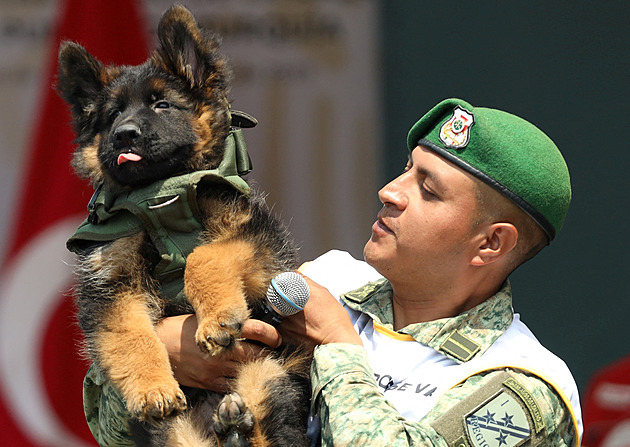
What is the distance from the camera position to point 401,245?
2.43 m

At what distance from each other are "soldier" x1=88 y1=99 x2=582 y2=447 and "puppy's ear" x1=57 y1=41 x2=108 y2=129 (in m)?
0.79

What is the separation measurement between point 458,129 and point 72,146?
132 inches

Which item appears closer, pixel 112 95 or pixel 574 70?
pixel 112 95

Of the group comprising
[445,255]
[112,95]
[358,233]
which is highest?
[112,95]

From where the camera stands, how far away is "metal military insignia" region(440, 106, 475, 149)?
2348mm

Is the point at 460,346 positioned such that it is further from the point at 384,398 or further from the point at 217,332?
the point at 217,332

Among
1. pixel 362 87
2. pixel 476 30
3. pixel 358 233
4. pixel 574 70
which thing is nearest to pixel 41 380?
pixel 358 233

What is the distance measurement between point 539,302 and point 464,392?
11.2ft

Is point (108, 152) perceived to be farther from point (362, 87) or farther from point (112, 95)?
point (362, 87)

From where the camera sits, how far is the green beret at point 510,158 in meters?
2.32

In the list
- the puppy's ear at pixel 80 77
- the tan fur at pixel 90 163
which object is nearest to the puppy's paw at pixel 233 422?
the tan fur at pixel 90 163

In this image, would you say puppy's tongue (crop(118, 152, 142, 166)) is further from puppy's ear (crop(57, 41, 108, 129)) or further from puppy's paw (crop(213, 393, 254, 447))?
puppy's paw (crop(213, 393, 254, 447))

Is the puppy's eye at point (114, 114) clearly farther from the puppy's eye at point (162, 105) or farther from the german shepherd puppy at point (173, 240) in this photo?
the puppy's eye at point (162, 105)

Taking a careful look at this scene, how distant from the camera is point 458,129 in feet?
7.75
